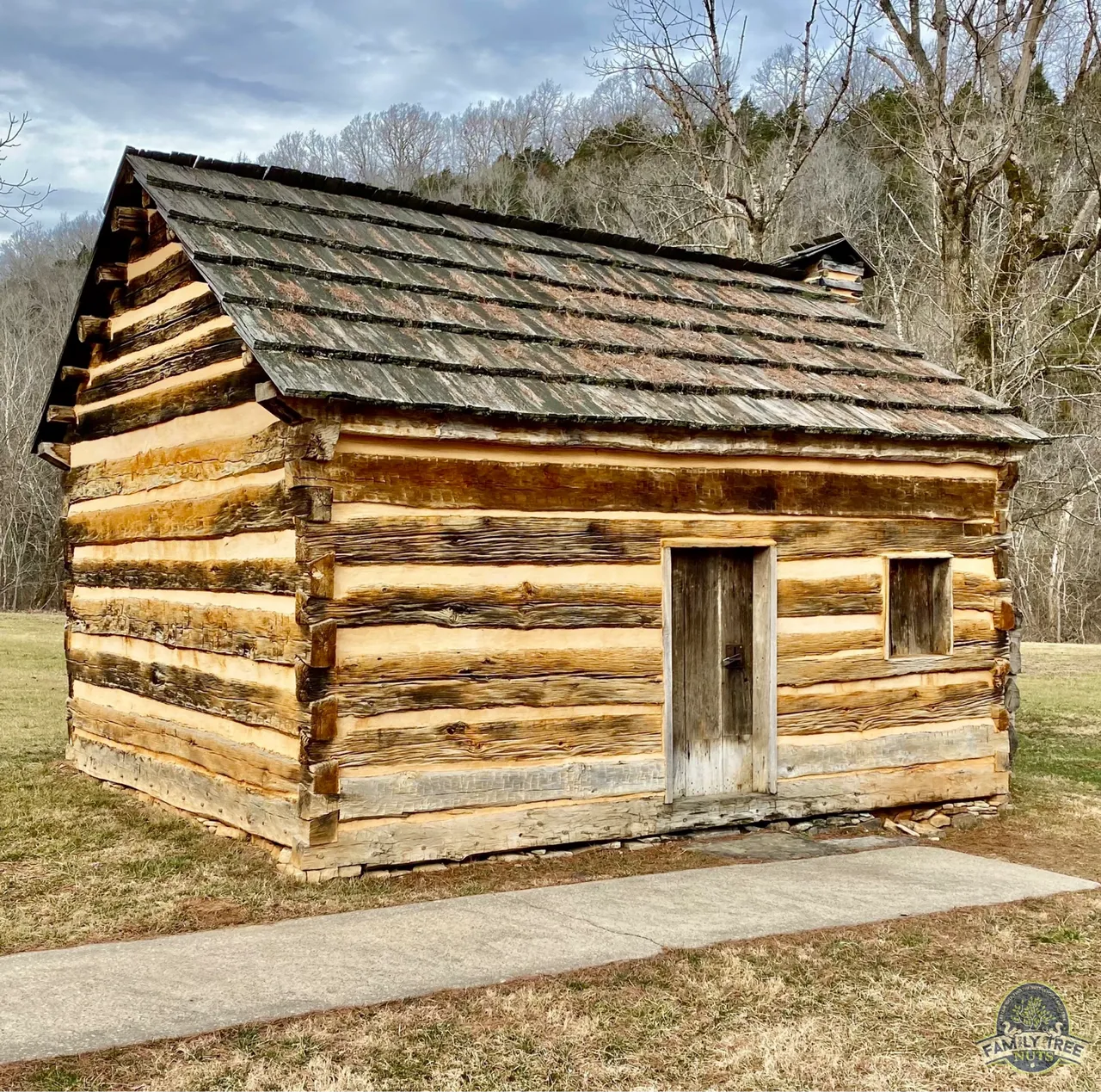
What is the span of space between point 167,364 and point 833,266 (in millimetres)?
7480

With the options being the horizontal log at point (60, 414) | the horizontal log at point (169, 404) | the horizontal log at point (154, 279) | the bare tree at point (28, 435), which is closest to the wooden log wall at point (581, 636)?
the horizontal log at point (169, 404)

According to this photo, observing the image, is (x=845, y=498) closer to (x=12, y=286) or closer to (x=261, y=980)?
(x=261, y=980)

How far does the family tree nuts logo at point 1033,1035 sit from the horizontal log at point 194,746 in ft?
13.5

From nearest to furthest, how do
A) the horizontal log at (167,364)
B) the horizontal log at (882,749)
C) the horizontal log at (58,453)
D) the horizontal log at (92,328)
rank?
the horizontal log at (167,364) → the horizontal log at (882,749) → the horizontal log at (92,328) → the horizontal log at (58,453)

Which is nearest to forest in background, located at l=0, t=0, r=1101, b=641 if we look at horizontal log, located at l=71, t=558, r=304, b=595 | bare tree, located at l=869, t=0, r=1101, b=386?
bare tree, located at l=869, t=0, r=1101, b=386

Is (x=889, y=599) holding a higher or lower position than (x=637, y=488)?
lower

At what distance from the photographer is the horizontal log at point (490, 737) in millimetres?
7383

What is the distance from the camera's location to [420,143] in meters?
45.0

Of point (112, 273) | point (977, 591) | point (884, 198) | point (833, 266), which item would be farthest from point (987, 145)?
point (884, 198)

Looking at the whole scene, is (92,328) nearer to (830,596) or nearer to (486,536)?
(486,536)

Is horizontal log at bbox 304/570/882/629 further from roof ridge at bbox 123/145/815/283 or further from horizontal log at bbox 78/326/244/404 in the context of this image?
roof ridge at bbox 123/145/815/283

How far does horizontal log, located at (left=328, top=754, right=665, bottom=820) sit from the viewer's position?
24.2 feet

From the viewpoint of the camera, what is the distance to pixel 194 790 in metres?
8.79

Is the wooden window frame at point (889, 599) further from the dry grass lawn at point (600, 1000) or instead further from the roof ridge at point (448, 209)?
the roof ridge at point (448, 209)
